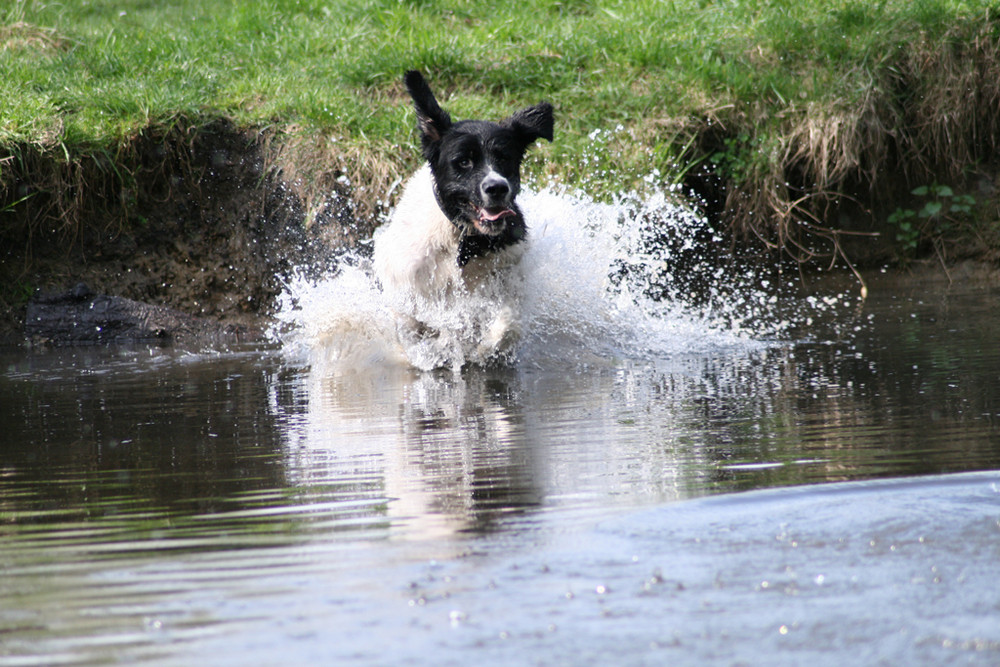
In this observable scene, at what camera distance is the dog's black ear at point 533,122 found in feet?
18.3

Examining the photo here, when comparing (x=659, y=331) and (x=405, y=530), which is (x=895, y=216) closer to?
(x=659, y=331)

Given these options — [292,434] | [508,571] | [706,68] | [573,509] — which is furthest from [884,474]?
[706,68]

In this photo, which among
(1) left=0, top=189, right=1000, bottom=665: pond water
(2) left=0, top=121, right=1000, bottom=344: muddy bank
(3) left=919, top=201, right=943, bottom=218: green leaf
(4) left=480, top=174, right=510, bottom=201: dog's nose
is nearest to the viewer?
(1) left=0, top=189, right=1000, bottom=665: pond water

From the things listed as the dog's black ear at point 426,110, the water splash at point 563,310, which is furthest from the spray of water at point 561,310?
the dog's black ear at point 426,110

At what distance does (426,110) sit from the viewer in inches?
214

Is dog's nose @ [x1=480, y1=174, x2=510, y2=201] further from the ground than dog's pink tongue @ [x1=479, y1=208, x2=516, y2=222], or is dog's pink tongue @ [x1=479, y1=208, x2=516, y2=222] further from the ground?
dog's nose @ [x1=480, y1=174, x2=510, y2=201]

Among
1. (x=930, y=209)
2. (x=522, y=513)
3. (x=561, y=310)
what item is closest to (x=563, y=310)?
(x=561, y=310)

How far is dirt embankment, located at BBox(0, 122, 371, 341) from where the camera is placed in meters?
7.04

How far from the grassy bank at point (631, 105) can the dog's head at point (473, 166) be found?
169 cm

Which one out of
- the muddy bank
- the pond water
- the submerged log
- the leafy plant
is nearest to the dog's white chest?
the pond water

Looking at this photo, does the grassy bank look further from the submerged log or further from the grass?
the submerged log

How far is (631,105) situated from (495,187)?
288cm

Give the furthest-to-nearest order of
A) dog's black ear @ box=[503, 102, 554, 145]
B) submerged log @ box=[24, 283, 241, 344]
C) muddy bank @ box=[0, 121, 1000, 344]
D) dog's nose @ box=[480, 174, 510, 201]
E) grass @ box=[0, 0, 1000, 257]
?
grass @ box=[0, 0, 1000, 257] < muddy bank @ box=[0, 121, 1000, 344] < submerged log @ box=[24, 283, 241, 344] < dog's black ear @ box=[503, 102, 554, 145] < dog's nose @ box=[480, 174, 510, 201]

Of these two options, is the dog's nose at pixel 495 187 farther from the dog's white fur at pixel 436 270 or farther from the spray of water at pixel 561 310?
the spray of water at pixel 561 310
